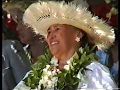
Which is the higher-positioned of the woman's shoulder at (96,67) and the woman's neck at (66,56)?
the woman's neck at (66,56)

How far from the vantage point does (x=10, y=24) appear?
376 inches

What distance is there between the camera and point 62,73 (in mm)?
5473

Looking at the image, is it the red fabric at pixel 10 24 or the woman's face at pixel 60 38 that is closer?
the woman's face at pixel 60 38

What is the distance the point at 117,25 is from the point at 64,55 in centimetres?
318

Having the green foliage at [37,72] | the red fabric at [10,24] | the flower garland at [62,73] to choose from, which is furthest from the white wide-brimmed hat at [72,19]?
the red fabric at [10,24]

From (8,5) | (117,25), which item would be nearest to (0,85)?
(8,5)

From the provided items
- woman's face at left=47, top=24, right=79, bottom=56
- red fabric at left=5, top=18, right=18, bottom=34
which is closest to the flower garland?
woman's face at left=47, top=24, right=79, bottom=56

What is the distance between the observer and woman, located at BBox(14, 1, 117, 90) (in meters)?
5.37

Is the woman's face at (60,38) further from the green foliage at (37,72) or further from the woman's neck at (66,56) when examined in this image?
the green foliage at (37,72)

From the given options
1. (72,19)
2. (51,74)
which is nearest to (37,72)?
(51,74)

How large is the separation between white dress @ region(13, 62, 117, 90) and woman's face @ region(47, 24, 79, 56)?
0.32m

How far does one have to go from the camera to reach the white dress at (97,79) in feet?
16.9

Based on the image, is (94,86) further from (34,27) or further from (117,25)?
(117,25)

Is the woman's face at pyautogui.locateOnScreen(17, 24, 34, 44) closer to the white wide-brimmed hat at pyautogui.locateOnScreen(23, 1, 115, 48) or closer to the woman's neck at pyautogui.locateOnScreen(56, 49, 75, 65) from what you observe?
the white wide-brimmed hat at pyautogui.locateOnScreen(23, 1, 115, 48)
